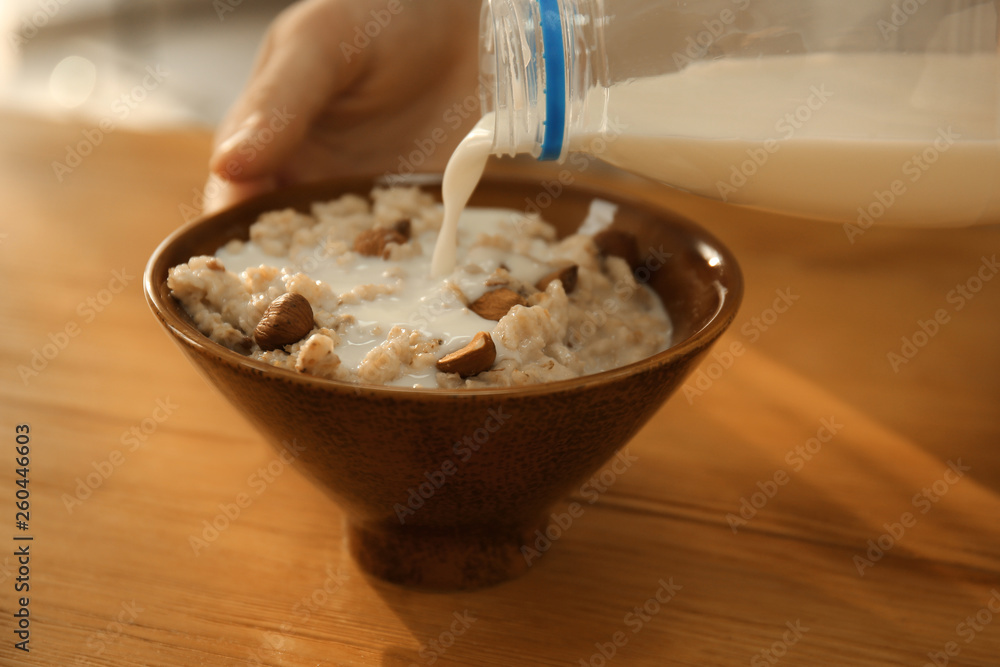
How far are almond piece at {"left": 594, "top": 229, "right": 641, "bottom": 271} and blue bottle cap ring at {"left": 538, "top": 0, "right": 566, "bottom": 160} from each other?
15 cm

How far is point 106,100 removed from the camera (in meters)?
3.11

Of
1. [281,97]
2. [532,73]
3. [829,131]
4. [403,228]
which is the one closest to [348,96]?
[281,97]

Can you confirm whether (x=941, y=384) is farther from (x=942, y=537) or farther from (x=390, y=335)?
(x=390, y=335)

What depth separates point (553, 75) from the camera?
743 millimetres

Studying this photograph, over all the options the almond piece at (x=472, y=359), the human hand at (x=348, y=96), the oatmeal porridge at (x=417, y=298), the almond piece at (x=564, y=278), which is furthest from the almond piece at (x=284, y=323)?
the human hand at (x=348, y=96)

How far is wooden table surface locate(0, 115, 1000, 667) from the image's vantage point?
27.3 inches

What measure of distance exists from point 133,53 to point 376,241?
3.07 m

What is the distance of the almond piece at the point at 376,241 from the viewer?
0.86 meters

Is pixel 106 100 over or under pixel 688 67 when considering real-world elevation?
under

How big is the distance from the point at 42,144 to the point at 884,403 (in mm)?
1401

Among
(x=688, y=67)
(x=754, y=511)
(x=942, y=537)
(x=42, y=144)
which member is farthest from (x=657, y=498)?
(x=42, y=144)

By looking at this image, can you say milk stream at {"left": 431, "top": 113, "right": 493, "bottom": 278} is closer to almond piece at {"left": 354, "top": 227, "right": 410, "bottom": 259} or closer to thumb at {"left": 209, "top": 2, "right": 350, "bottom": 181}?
almond piece at {"left": 354, "top": 227, "right": 410, "bottom": 259}

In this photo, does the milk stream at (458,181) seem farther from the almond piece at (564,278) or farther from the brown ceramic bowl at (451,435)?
the brown ceramic bowl at (451,435)

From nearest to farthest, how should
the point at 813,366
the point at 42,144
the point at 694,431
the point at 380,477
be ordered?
the point at 380,477, the point at 694,431, the point at 813,366, the point at 42,144
